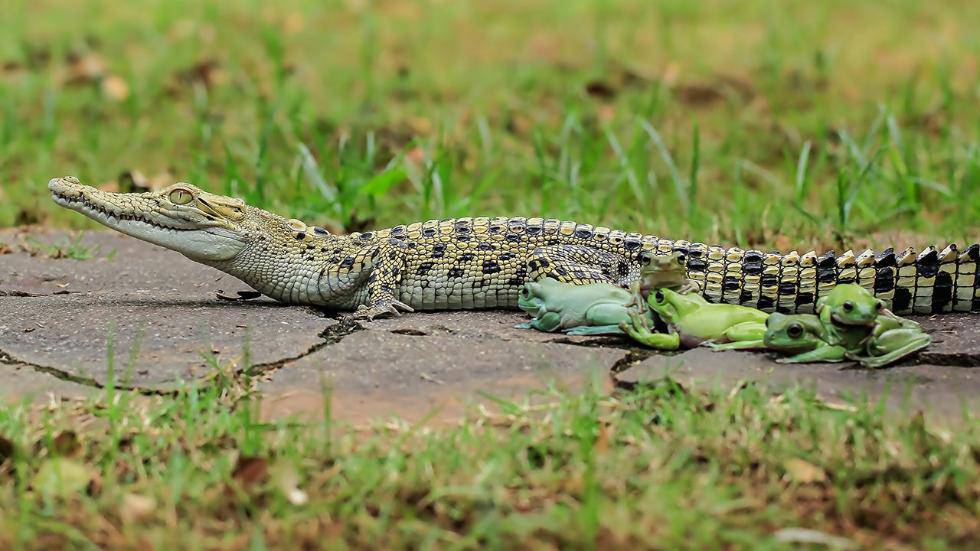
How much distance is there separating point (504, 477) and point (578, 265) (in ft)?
5.84

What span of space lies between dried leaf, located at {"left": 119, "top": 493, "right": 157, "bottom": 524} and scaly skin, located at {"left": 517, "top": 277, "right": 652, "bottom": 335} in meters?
1.74

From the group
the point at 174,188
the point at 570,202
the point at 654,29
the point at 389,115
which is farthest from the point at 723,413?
the point at 654,29

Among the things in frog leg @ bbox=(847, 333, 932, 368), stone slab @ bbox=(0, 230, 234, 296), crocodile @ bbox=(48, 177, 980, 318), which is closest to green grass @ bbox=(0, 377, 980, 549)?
frog leg @ bbox=(847, 333, 932, 368)

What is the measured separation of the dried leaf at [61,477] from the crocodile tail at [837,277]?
98.8 inches

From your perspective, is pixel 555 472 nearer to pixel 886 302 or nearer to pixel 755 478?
pixel 755 478

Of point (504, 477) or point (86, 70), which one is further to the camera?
point (86, 70)

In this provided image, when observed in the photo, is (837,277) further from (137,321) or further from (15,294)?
(15,294)

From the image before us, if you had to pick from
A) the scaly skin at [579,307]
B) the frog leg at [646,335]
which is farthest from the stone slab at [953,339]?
the scaly skin at [579,307]

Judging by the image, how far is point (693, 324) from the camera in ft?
13.5

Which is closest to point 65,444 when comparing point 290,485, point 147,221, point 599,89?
point 290,485

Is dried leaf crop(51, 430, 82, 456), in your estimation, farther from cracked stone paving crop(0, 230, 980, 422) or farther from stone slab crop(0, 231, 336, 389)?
stone slab crop(0, 231, 336, 389)

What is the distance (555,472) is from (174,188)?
7.93 feet

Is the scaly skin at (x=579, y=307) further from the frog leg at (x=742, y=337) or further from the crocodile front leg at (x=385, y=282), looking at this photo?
the crocodile front leg at (x=385, y=282)

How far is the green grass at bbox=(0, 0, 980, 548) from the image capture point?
309 cm
